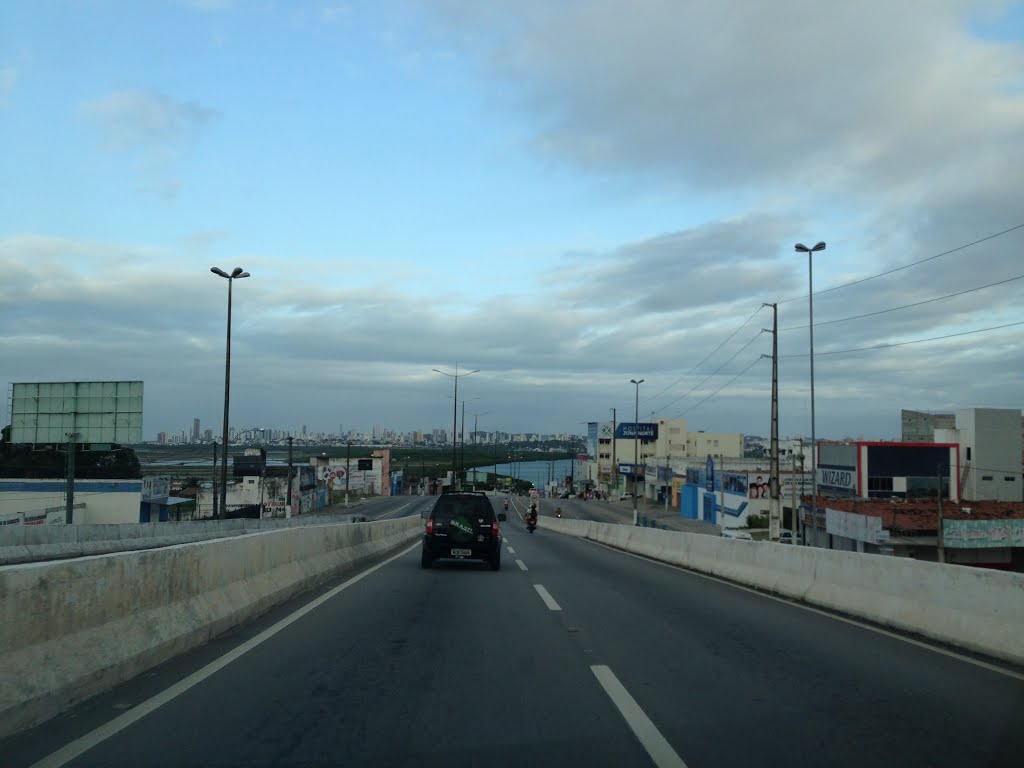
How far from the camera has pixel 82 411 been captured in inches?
1608

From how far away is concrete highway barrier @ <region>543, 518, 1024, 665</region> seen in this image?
9.11 metres

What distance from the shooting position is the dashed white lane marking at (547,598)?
1304 centimetres

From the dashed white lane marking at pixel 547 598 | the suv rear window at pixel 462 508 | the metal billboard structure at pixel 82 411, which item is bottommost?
the dashed white lane marking at pixel 547 598

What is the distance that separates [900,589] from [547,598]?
5.50 metres

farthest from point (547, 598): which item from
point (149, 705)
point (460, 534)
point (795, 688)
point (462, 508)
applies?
point (149, 705)

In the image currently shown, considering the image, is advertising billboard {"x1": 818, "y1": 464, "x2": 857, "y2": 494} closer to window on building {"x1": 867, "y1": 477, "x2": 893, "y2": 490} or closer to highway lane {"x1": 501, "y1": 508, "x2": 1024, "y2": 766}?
window on building {"x1": 867, "y1": 477, "x2": 893, "y2": 490}

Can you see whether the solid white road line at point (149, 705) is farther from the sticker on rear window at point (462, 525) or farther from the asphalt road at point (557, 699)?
the sticker on rear window at point (462, 525)

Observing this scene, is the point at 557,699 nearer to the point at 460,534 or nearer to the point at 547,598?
the point at 547,598

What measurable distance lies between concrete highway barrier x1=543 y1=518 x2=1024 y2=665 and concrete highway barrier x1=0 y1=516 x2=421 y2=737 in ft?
28.2

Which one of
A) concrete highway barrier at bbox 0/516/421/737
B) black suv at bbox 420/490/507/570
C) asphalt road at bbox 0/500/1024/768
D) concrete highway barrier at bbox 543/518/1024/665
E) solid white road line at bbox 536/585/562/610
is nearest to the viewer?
asphalt road at bbox 0/500/1024/768

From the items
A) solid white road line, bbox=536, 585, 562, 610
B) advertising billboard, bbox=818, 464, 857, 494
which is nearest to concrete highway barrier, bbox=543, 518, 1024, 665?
solid white road line, bbox=536, 585, 562, 610

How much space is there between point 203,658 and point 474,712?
338 cm

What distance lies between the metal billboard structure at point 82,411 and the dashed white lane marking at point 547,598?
30.9 metres

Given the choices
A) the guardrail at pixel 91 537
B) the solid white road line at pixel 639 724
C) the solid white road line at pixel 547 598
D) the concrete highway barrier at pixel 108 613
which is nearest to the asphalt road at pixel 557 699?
the solid white road line at pixel 639 724
